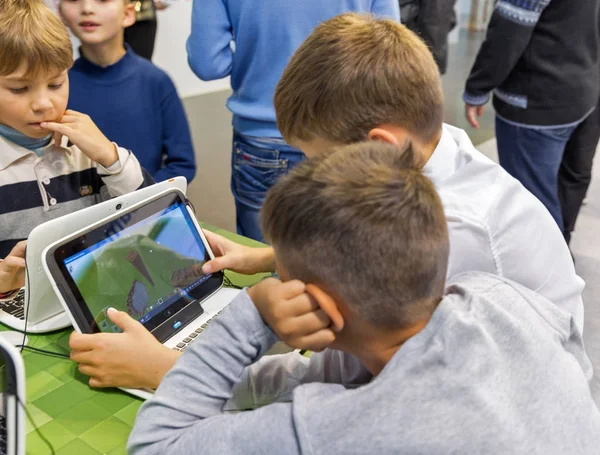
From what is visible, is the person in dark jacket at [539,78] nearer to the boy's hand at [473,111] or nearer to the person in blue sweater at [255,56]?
the boy's hand at [473,111]

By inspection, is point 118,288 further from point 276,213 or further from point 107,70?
point 107,70

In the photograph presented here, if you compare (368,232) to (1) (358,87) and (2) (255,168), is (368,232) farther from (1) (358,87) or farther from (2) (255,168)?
(2) (255,168)

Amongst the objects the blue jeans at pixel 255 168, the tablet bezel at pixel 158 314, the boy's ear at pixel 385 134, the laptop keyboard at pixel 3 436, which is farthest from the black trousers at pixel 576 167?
the laptop keyboard at pixel 3 436

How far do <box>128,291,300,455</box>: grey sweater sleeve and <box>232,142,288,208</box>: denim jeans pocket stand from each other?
0.78m

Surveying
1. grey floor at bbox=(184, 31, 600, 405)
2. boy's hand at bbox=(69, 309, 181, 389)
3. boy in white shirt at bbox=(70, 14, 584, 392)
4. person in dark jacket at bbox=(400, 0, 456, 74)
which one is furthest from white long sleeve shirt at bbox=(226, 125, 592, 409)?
person in dark jacket at bbox=(400, 0, 456, 74)

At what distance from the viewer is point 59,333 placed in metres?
0.99

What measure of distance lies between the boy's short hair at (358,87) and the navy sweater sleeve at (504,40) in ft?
3.41

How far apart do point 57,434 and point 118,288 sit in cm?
24

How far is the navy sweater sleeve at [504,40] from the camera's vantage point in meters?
1.81

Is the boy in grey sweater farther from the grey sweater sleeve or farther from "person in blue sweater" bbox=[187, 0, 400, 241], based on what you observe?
"person in blue sweater" bbox=[187, 0, 400, 241]

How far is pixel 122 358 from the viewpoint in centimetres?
83

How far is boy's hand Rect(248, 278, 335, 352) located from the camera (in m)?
0.63

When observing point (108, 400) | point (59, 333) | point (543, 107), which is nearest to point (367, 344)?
point (108, 400)

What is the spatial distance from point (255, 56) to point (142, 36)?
4.60ft
